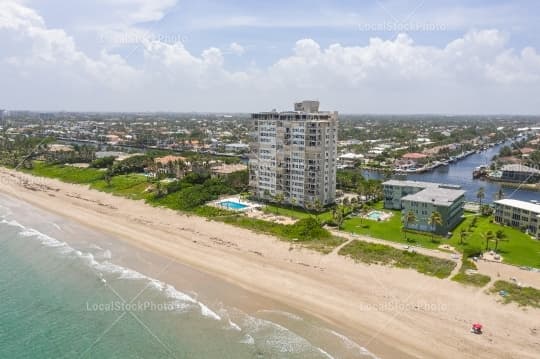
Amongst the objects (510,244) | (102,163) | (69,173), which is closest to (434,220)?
(510,244)

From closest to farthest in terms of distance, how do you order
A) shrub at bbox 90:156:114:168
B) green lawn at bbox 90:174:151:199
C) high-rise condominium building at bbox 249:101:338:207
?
1. high-rise condominium building at bbox 249:101:338:207
2. green lawn at bbox 90:174:151:199
3. shrub at bbox 90:156:114:168

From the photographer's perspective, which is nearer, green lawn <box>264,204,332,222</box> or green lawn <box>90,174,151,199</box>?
green lawn <box>264,204,332,222</box>

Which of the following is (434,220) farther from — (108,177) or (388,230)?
(108,177)

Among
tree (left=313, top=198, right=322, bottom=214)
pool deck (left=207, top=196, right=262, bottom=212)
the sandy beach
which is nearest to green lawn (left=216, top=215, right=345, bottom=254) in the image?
the sandy beach

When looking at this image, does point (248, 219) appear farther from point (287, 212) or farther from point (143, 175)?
point (143, 175)

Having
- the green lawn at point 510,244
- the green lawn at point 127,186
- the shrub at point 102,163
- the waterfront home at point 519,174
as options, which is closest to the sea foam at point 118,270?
the green lawn at point 127,186

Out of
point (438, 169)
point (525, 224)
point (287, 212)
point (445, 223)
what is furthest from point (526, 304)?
point (438, 169)

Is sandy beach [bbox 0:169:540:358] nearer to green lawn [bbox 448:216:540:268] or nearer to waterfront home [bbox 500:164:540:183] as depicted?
green lawn [bbox 448:216:540:268]
